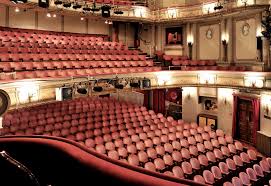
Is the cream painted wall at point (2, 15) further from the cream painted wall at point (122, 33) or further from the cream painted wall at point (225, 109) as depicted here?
the cream painted wall at point (225, 109)

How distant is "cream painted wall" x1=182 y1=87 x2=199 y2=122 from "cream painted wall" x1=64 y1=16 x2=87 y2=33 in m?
4.10

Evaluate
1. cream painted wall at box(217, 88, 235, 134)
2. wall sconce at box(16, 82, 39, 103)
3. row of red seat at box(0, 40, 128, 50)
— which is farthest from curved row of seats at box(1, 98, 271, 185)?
cream painted wall at box(217, 88, 235, 134)

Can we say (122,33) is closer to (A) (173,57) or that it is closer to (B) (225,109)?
(A) (173,57)

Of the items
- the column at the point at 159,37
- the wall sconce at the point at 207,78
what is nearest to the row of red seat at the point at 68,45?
the column at the point at 159,37

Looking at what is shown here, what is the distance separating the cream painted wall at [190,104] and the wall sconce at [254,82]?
2.17 m

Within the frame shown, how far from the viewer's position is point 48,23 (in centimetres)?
871

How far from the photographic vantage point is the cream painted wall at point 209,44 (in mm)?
8555

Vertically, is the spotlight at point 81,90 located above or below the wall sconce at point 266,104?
above

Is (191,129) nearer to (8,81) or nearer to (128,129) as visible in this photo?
(128,129)

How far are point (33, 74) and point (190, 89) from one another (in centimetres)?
512

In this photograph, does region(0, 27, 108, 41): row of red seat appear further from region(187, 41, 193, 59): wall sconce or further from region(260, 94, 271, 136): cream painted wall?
region(260, 94, 271, 136): cream painted wall

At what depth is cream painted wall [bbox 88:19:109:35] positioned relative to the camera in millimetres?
9734

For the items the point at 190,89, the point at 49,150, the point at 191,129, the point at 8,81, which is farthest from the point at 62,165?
the point at 190,89

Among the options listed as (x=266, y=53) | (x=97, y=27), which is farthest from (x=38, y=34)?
(x=266, y=53)
